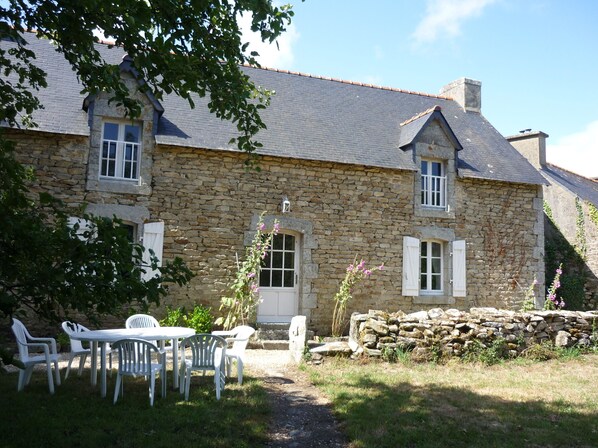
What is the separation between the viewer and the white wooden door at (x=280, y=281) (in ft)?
33.0

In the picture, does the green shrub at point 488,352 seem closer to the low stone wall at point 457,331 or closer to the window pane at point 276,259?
the low stone wall at point 457,331

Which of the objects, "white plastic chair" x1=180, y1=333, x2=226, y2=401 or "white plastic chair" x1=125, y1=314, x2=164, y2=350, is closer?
"white plastic chair" x1=180, y1=333, x2=226, y2=401

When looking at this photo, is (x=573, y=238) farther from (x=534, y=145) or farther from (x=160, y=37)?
(x=160, y=37)

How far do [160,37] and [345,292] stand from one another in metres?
6.95

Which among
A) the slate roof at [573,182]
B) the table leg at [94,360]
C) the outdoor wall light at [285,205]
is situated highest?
the slate roof at [573,182]

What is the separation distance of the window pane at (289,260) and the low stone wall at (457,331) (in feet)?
8.95

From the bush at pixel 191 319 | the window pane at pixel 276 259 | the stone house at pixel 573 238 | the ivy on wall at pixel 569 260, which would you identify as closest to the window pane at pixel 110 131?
the bush at pixel 191 319

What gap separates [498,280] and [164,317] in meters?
7.31

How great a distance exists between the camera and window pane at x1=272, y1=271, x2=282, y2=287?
33.5ft

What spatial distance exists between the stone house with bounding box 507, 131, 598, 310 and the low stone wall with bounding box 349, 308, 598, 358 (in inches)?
206

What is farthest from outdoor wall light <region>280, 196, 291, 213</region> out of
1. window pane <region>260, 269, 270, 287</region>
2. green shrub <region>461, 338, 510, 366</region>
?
green shrub <region>461, 338, 510, 366</region>

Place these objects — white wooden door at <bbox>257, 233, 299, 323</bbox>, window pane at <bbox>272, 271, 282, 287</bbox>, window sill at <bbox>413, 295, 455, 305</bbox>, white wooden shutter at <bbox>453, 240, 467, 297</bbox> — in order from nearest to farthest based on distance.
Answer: white wooden door at <bbox>257, 233, 299, 323</bbox>
window pane at <bbox>272, 271, 282, 287</bbox>
window sill at <bbox>413, 295, 455, 305</bbox>
white wooden shutter at <bbox>453, 240, 467, 297</bbox>

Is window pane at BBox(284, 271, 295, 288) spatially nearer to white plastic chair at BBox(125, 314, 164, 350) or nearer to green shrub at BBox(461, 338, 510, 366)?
white plastic chair at BBox(125, 314, 164, 350)

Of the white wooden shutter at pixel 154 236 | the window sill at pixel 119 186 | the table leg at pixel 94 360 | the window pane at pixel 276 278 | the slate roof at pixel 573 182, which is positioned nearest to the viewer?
the table leg at pixel 94 360
